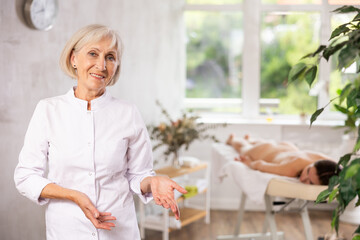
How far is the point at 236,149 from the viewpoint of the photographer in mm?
3770

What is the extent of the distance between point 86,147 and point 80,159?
4 centimetres

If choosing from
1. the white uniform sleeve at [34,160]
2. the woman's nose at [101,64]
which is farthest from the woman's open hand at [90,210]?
the woman's nose at [101,64]

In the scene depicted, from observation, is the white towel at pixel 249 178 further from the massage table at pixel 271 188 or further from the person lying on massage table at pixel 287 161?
the person lying on massage table at pixel 287 161

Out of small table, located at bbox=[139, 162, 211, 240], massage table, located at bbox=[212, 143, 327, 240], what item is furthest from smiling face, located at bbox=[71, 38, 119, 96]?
small table, located at bbox=[139, 162, 211, 240]

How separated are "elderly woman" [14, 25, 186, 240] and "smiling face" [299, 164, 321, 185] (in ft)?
4.46

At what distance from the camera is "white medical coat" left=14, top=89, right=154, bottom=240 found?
1465mm

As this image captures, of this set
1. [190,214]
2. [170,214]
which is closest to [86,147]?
[170,214]

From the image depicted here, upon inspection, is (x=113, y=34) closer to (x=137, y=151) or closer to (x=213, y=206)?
(x=137, y=151)

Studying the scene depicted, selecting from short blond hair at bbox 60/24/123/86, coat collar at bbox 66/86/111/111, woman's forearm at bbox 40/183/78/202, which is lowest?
woman's forearm at bbox 40/183/78/202

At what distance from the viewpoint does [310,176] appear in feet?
8.54

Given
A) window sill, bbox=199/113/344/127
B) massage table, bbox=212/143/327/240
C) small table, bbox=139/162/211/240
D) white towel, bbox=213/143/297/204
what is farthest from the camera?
window sill, bbox=199/113/344/127

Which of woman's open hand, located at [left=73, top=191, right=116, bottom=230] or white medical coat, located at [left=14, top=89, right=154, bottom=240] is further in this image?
white medical coat, located at [left=14, top=89, right=154, bottom=240]

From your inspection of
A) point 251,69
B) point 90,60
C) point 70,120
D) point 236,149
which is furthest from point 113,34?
point 251,69

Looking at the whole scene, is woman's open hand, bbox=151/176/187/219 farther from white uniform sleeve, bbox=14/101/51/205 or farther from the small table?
the small table
